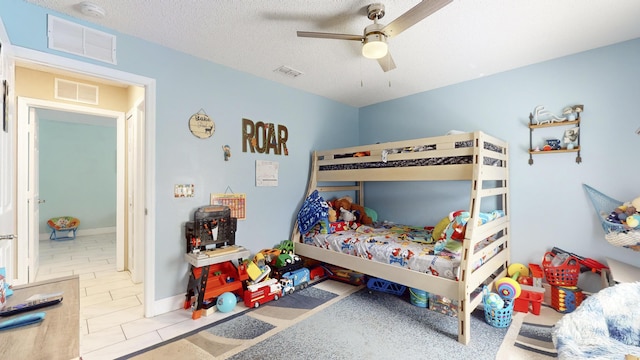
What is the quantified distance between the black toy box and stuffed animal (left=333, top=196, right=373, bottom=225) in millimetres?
1531

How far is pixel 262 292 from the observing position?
9.03 ft

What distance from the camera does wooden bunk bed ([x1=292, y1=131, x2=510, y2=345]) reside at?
2.19 m

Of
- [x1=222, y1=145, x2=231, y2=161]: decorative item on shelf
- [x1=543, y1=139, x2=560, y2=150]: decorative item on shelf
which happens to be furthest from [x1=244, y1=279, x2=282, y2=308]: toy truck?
[x1=543, y1=139, x2=560, y2=150]: decorative item on shelf

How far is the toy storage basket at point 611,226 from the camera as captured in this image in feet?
7.11

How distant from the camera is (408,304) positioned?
2787 millimetres

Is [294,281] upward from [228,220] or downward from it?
downward

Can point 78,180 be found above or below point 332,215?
above

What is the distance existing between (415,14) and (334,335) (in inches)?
94.4

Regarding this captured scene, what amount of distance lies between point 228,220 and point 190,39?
1.74 meters

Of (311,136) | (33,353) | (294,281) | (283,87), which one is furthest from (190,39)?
(294,281)

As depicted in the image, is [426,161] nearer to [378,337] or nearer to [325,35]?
[325,35]

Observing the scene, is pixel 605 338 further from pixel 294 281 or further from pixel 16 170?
pixel 16 170

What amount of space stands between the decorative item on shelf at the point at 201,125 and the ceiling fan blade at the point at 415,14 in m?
1.93

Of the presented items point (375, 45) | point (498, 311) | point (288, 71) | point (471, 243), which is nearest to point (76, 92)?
point (288, 71)
